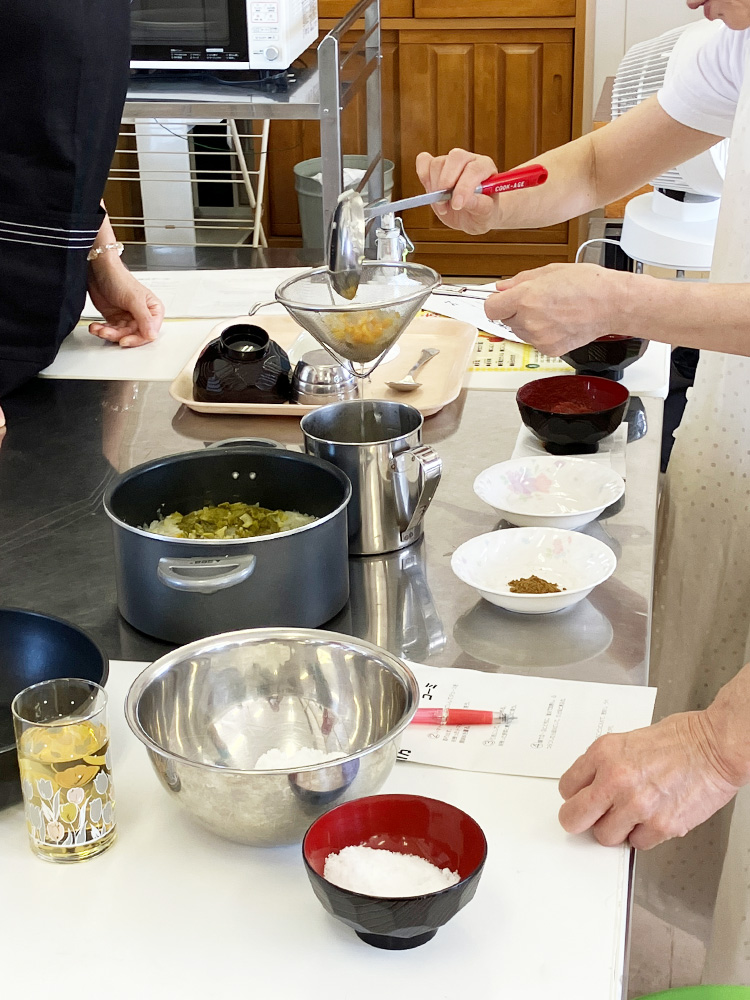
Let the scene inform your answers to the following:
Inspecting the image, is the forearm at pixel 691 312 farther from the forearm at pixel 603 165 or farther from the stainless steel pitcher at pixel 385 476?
the forearm at pixel 603 165

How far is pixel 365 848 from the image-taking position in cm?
76

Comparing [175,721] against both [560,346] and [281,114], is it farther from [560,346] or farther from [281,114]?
[281,114]

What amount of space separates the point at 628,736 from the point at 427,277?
0.73 m

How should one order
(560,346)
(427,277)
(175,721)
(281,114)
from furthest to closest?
1. (281,114)
2. (427,277)
3. (560,346)
4. (175,721)

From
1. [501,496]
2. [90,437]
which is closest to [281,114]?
[90,437]

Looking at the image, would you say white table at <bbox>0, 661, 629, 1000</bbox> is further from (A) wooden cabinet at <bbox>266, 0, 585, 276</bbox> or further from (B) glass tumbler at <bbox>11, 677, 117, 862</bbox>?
(A) wooden cabinet at <bbox>266, 0, 585, 276</bbox>

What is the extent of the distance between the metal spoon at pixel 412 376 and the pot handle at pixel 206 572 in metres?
0.71

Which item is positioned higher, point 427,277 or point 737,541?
point 427,277

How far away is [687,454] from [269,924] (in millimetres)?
960

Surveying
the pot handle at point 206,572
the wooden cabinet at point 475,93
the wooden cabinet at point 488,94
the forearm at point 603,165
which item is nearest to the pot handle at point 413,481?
the pot handle at point 206,572

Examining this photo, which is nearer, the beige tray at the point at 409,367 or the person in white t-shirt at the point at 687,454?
the person in white t-shirt at the point at 687,454

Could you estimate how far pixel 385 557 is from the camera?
1223mm

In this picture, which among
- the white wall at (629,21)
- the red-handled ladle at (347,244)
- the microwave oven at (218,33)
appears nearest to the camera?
the red-handled ladle at (347,244)

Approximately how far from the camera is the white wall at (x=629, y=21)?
4.66 metres
